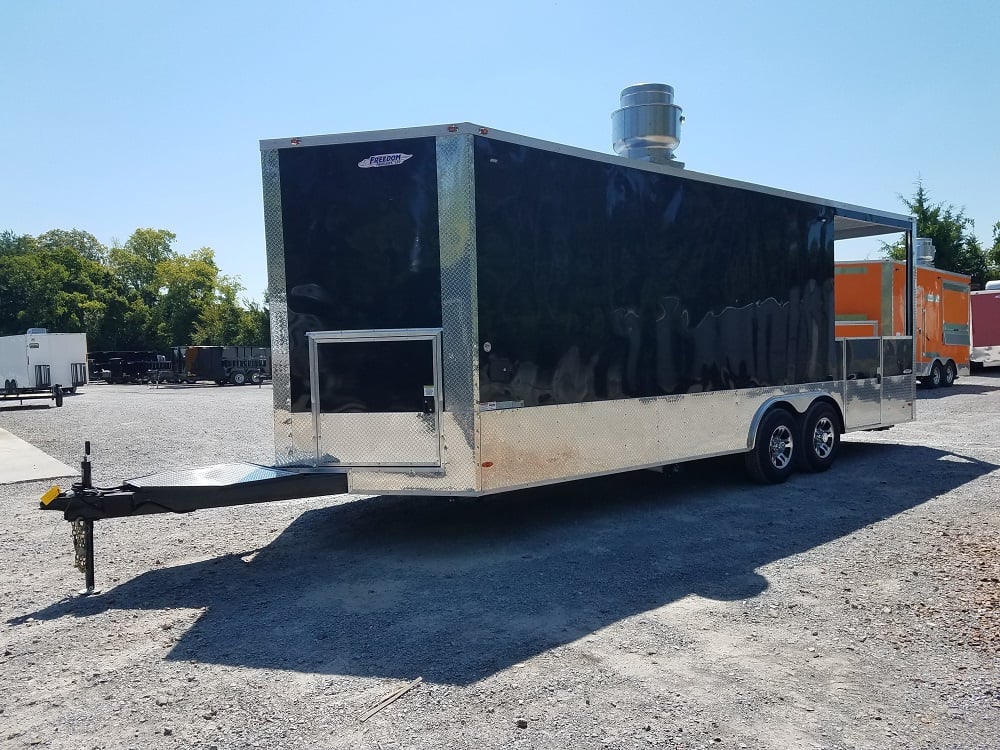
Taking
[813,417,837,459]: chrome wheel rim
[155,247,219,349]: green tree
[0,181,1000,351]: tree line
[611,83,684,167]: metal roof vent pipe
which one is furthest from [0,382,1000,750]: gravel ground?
[155,247,219,349]: green tree

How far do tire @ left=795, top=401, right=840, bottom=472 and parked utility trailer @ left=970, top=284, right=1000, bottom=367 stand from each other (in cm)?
1902

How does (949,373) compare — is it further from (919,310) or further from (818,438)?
(818,438)

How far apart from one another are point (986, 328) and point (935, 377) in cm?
634

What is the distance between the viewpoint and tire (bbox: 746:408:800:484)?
7801 mm

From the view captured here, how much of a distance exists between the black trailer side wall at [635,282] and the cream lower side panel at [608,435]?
0.13 metres

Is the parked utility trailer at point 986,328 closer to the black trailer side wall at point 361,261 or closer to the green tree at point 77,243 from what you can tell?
the black trailer side wall at point 361,261

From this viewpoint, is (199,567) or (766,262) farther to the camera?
(766,262)

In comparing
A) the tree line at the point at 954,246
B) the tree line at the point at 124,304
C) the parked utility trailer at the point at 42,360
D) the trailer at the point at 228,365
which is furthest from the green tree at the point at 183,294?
the tree line at the point at 954,246

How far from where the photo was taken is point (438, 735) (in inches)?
123

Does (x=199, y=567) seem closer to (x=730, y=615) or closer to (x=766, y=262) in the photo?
(x=730, y=615)

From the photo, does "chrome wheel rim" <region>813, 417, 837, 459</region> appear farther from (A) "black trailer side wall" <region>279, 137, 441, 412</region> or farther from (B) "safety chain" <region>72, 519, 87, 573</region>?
(B) "safety chain" <region>72, 519, 87, 573</region>

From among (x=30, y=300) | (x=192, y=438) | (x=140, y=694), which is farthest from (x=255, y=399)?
(x=30, y=300)

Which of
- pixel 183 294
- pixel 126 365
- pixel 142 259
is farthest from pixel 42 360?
pixel 142 259

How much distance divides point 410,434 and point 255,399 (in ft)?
67.9
